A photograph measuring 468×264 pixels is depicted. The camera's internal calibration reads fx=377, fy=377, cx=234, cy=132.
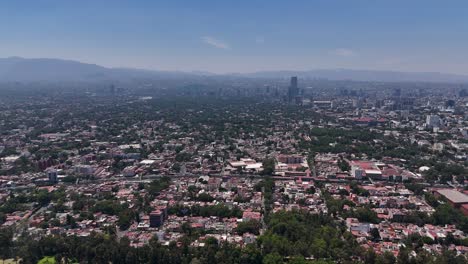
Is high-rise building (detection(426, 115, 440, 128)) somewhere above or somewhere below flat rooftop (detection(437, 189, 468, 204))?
above

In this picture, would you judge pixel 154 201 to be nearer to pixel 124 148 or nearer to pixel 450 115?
pixel 124 148

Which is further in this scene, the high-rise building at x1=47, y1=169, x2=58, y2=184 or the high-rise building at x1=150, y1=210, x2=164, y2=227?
the high-rise building at x1=47, y1=169, x2=58, y2=184

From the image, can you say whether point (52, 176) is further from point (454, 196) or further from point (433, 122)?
point (433, 122)

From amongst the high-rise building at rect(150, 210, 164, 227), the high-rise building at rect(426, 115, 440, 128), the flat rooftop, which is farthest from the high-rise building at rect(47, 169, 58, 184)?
the high-rise building at rect(426, 115, 440, 128)

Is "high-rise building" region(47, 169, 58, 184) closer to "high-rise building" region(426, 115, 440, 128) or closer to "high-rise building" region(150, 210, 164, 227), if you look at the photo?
"high-rise building" region(150, 210, 164, 227)

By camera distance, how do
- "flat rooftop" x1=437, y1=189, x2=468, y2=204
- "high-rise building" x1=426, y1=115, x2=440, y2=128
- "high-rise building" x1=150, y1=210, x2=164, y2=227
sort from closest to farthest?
"high-rise building" x1=150, y1=210, x2=164, y2=227 → "flat rooftop" x1=437, y1=189, x2=468, y2=204 → "high-rise building" x1=426, y1=115, x2=440, y2=128

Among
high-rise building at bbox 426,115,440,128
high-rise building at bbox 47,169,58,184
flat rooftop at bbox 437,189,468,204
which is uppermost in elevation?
high-rise building at bbox 426,115,440,128

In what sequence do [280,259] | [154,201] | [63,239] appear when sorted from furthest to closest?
[154,201] → [63,239] → [280,259]

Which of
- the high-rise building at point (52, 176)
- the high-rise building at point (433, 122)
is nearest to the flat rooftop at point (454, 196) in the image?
the high-rise building at point (52, 176)

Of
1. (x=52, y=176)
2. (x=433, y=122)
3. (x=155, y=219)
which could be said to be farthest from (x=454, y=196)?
(x=433, y=122)

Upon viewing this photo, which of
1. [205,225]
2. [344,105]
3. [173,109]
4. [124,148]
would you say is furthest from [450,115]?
[205,225]

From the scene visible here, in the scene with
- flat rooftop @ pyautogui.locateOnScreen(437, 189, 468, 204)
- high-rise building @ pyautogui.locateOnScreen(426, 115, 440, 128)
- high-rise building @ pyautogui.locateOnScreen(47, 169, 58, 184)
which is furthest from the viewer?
high-rise building @ pyautogui.locateOnScreen(426, 115, 440, 128)
